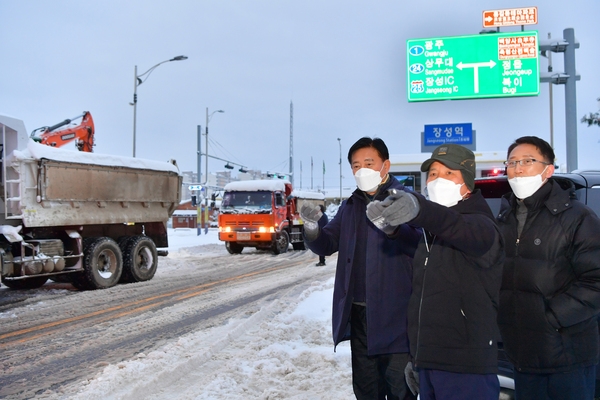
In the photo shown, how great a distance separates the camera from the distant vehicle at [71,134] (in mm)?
14258

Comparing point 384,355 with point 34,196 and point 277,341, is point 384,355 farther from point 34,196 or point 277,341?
point 34,196

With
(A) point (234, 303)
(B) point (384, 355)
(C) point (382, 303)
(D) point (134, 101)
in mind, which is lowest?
(A) point (234, 303)

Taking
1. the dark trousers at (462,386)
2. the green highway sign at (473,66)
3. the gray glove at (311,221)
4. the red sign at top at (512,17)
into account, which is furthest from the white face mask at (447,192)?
the red sign at top at (512,17)

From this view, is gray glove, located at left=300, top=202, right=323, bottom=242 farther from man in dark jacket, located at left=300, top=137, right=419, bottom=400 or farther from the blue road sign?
the blue road sign

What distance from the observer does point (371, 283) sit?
10.6 ft

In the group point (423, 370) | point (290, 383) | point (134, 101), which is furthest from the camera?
point (134, 101)

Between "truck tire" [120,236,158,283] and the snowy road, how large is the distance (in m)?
0.57

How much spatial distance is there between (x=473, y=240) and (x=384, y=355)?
1126mm

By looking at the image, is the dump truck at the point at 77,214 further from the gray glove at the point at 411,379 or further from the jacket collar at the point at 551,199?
the jacket collar at the point at 551,199

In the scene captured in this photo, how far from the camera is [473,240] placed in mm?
2459

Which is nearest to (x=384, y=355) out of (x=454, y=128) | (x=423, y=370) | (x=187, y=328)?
(x=423, y=370)

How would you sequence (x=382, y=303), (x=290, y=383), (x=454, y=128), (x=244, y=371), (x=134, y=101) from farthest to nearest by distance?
(x=134, y=101)
(x=454, y=128)
(x=244, y=371)
(x=290, y=383)
(x=382, y=303)

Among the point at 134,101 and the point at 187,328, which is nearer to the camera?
the point at 187,328

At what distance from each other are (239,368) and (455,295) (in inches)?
138
